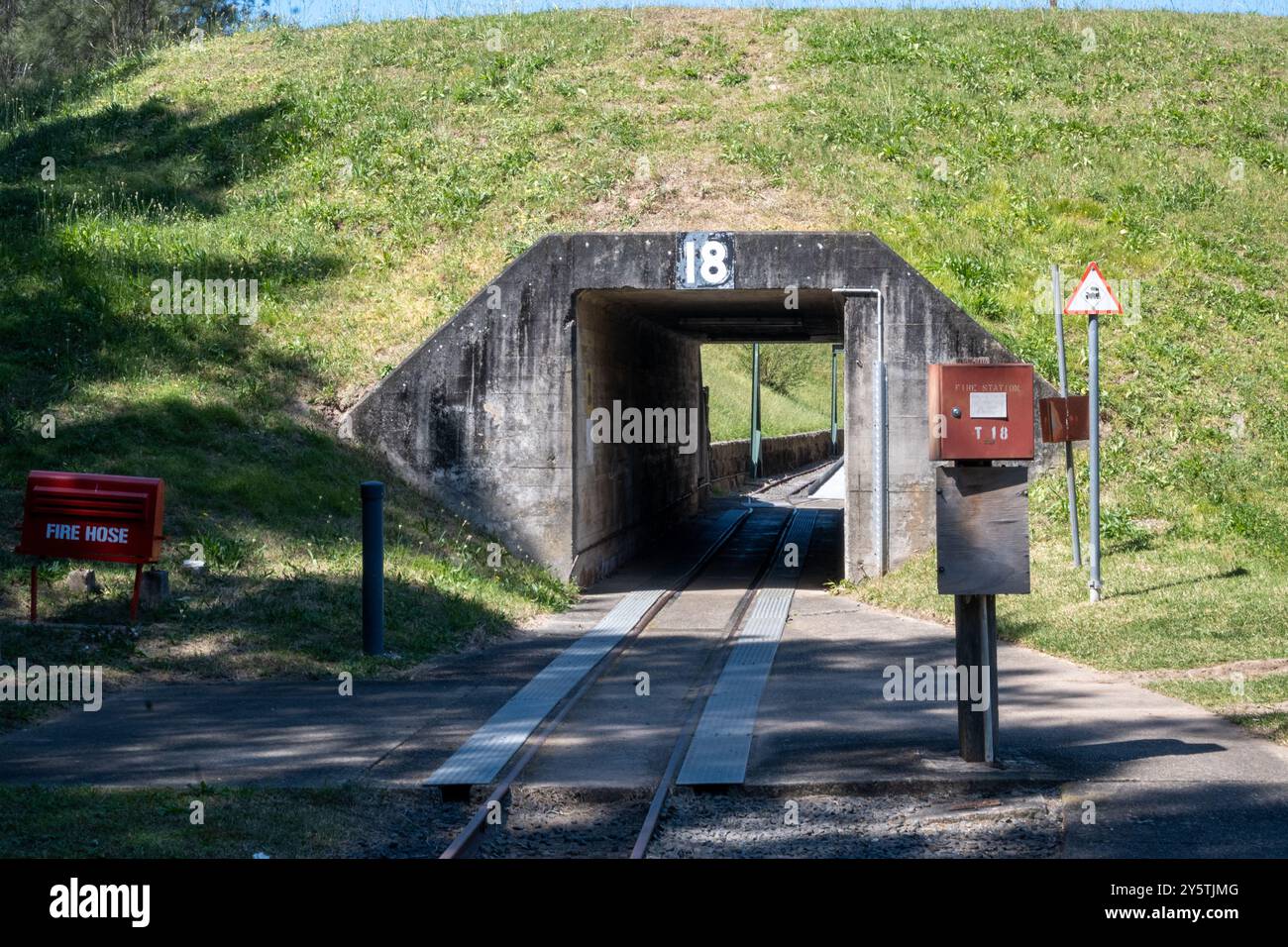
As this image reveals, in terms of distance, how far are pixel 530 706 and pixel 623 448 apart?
1215 centimetres

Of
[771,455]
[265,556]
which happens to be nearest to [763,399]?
[771,455]

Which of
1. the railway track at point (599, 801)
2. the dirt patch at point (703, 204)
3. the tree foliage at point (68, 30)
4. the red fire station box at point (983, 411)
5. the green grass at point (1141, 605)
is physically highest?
the tree foliage at point (68, 30)

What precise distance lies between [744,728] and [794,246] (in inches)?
383

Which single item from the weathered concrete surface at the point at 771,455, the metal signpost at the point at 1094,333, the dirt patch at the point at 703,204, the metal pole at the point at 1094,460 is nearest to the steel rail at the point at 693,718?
the metal pole at the point at 1094,460

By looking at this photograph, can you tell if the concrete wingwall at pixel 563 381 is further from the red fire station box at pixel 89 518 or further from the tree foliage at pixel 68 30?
the tree foliage at pixel 68 30

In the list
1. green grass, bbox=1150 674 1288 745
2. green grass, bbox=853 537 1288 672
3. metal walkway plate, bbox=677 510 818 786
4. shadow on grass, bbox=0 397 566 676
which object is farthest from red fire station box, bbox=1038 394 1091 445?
shadow on grass, bbox=0 397 566 676

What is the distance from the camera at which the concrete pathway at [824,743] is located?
25.0 feet

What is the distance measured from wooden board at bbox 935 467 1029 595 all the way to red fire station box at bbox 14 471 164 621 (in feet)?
24.6

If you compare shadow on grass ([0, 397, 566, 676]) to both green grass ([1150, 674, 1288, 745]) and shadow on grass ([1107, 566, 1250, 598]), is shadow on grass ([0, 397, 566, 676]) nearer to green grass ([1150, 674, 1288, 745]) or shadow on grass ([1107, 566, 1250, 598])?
shadow on grass ([1107, 566, 1250, 598])

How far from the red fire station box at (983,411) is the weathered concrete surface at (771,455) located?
30399mm

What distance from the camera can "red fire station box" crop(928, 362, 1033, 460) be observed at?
8.26 metres

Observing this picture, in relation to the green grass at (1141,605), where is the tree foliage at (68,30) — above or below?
above

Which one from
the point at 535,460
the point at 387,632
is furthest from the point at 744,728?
the point at 535,460

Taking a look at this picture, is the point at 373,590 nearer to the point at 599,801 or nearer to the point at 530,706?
the point at 530,706
